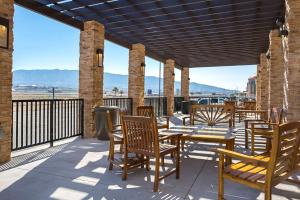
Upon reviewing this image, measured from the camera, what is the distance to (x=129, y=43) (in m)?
9.02

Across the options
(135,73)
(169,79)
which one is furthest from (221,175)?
(169,79)

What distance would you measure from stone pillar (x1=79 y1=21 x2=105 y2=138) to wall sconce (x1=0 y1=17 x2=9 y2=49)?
8.25 ft

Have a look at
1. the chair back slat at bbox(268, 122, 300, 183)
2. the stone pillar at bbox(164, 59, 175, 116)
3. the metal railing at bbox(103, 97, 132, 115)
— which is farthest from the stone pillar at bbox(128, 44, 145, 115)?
the chair back slat at bbox(268, 122, 300, 183)

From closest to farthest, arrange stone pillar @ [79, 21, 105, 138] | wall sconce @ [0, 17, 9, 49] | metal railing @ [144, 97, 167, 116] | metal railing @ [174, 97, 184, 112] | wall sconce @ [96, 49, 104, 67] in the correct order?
wall sconce @ [0, 17, 9, 49], stone pillar @ [79, 21, 105, 138], wall sconce @ [96, 49, 104, 67], metal railing @ [144, 97, 167, 116], metal railing @ [174, 97, 184, 112]

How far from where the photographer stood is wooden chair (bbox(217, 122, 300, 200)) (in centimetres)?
208

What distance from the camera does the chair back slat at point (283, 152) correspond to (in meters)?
2.05

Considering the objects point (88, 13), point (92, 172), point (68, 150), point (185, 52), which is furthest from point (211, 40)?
point (92, 172)

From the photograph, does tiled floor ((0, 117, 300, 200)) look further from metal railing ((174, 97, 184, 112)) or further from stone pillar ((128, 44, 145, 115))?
metal railing ((174, 97, 184, 112))

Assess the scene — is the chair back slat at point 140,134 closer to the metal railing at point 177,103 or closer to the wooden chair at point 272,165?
the wooden chair at point 272,165

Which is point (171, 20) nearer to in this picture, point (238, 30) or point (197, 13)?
point (197, 13)

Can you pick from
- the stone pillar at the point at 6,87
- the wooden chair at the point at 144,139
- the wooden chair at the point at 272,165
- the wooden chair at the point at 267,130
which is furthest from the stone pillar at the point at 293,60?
the stone pillar at the point at 6,87

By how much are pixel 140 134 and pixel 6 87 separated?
248 centimetres

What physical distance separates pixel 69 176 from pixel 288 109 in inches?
152

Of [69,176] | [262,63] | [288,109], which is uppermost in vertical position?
[262,63]
